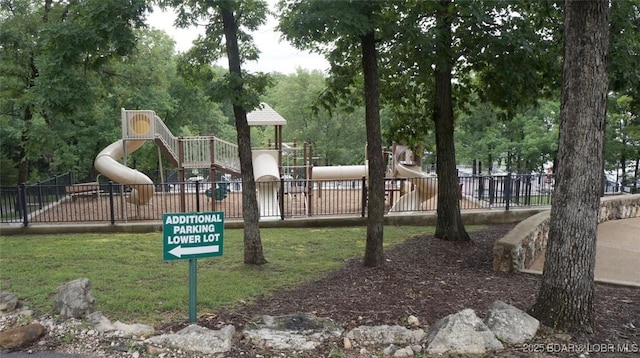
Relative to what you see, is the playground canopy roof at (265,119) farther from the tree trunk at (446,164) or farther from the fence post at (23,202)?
the tree trunk at (446,164)

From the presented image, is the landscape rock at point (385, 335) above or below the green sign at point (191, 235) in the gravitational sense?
below

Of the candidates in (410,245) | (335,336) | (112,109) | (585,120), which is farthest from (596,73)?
(112,109)

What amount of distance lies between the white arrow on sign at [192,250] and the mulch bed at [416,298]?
0.79 metres

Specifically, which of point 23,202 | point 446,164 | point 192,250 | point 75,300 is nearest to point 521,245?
point 446,164

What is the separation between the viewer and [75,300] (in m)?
5.18

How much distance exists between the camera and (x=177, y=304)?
18.5 ft

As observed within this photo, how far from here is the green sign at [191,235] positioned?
186 inches

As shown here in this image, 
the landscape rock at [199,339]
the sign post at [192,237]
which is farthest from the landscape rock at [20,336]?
the sign post at [192,237]

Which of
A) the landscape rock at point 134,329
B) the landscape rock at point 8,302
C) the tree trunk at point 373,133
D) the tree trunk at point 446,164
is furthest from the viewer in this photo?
the tree trunk at point 446,164

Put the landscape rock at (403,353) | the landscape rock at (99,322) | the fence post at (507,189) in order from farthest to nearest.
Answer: the fence post at (507,189)
the landscape rock at (99,322)
the landscape rock at (403,353)

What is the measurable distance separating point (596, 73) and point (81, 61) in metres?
6.66

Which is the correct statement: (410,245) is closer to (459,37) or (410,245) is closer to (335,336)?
(459,37)

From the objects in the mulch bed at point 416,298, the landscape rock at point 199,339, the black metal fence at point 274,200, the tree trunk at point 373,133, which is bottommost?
the mulch bed at point 416,298

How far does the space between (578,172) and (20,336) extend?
18.4 feet
